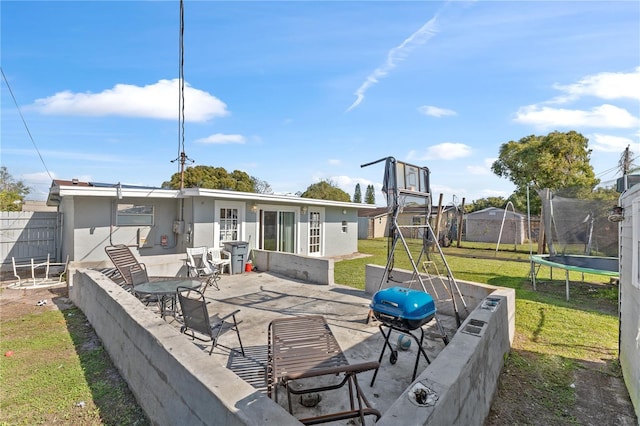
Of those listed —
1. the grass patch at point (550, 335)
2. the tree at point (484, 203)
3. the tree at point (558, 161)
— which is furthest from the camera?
the tree at point (484, 203)

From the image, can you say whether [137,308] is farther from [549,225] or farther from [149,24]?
[549,225]

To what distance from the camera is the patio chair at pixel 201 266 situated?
24.4ft

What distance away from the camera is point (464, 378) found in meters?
2.16

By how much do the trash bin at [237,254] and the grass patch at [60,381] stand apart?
3.97 meters

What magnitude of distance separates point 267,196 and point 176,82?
460 cm

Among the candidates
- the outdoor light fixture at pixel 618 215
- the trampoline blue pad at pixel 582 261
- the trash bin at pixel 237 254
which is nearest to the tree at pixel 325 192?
the trash bin at pixel 237 254

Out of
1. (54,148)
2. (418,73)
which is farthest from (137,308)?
(54,148)

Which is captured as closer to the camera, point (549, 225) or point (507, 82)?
point (507, 82)

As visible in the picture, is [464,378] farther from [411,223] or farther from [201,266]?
[201,266]

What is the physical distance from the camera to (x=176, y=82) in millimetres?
10109

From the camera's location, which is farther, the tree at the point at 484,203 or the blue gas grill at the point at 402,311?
the tree at the point at 484,203

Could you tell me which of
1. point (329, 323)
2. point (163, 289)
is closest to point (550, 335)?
point (329, 323)

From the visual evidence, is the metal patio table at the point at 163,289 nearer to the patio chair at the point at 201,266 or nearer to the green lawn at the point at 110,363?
the green lawn at the point at 110,363

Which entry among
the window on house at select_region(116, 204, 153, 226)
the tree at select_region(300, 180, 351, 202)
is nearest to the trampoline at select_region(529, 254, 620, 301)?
the window on house at select_region(116, 204, 153, 226)
